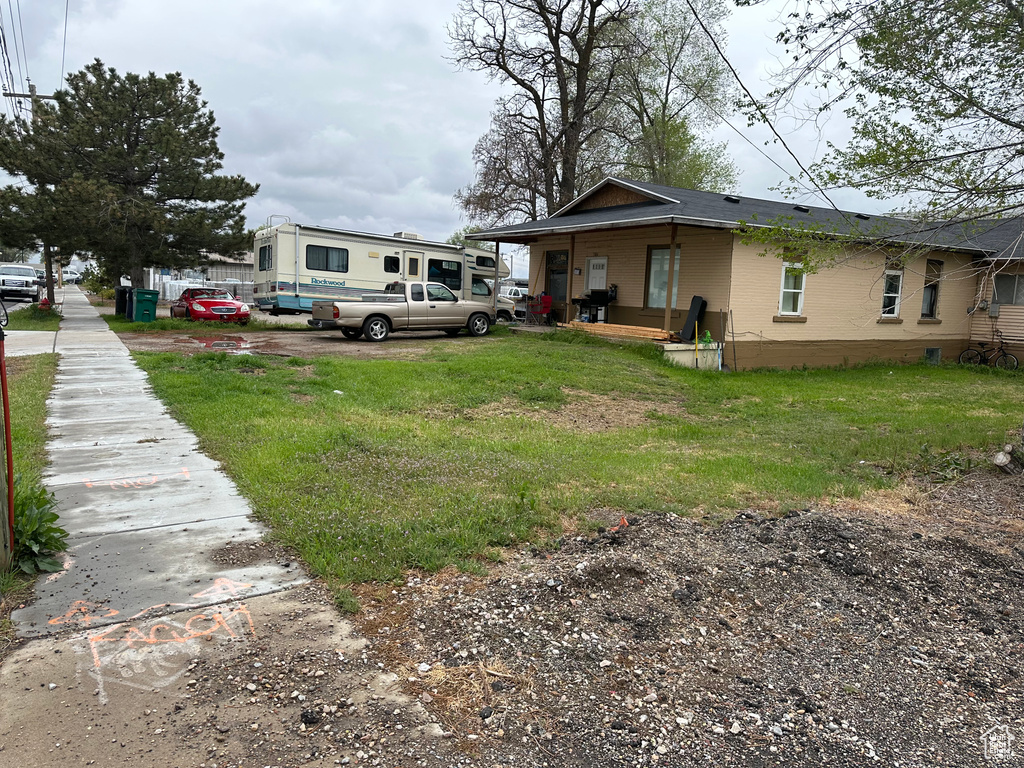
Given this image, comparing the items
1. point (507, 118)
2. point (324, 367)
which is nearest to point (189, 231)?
point (324, 367)

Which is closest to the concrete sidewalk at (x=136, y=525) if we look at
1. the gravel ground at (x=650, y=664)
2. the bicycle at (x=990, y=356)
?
the gravel ground at (x=650, y=664)

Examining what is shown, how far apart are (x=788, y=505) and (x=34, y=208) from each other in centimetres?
2373

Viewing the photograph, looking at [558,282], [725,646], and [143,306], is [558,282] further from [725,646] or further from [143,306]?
[725,646]

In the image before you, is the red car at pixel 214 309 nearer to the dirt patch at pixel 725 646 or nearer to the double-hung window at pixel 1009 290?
the dirt patch at pixel 725 646

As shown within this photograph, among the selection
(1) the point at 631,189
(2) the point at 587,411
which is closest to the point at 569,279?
(1) the point at 631,189

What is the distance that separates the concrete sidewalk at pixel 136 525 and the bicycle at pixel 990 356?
22.5 meters

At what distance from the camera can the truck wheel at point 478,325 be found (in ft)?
66.2

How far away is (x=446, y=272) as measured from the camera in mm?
24938

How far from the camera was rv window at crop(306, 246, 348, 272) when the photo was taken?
21953 millimetres

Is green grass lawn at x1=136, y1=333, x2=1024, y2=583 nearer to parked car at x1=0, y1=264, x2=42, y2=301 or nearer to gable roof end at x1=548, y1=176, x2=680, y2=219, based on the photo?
gable roof end at x1=548, y1=176, x2=680, y2=219

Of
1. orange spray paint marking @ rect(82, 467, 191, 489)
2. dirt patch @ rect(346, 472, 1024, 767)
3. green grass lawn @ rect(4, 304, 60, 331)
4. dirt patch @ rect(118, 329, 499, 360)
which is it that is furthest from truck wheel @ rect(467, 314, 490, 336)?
dirt patch @ rect(346, 472, 1024, 767)

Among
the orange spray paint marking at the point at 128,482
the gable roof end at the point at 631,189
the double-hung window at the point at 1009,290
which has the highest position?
the gable roof end at the point at 631,189

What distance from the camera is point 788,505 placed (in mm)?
5512

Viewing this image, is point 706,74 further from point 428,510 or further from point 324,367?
point 428,510
